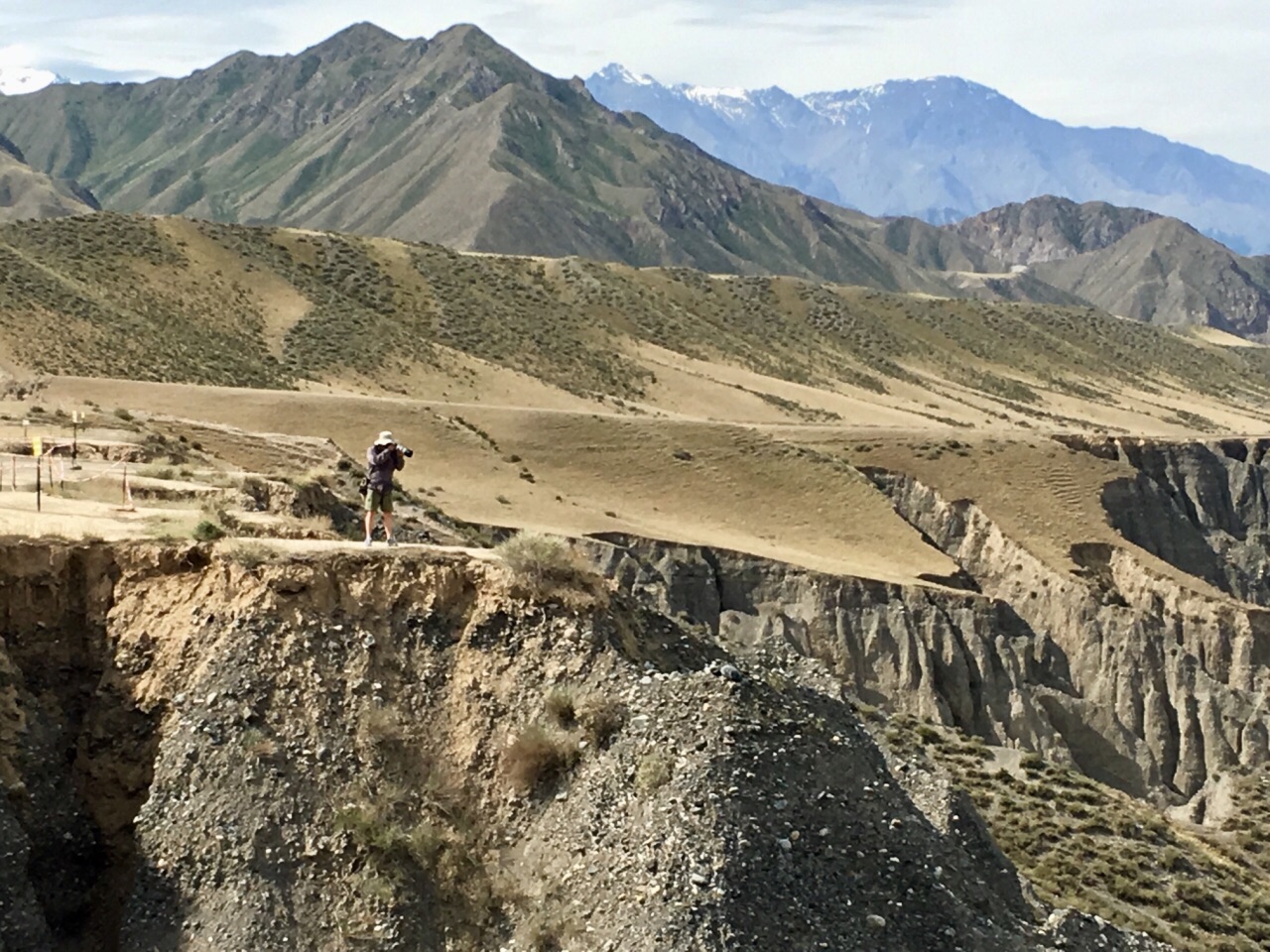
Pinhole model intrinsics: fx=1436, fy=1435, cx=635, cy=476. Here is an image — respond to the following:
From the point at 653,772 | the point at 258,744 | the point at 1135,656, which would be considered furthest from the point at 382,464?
the point at 1135,656

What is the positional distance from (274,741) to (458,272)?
277ft

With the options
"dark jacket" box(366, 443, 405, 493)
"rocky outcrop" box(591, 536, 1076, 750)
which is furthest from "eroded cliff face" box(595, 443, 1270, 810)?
"dark jacket" box(366, 443, 405, 493)

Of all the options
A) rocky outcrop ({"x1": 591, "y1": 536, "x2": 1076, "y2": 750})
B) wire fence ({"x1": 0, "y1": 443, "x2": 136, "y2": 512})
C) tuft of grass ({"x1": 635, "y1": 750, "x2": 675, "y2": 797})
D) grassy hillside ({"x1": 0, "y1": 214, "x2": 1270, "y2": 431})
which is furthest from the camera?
grassy hillside ({"x1": 0, "y1": 214, "x2": 1270, "y2": 431})

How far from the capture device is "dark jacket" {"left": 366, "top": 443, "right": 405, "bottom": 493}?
14.9 meters

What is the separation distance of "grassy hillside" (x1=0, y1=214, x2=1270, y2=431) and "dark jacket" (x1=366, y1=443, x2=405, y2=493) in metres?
44.4

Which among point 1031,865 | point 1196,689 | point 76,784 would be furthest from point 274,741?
point 1196,689

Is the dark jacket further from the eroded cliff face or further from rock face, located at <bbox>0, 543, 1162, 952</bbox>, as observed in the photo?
the eroded cliff face

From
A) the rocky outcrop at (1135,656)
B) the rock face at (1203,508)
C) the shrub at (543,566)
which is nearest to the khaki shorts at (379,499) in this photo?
Answer: the shrub at (543,566)

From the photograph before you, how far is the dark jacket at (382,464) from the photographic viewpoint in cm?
1489

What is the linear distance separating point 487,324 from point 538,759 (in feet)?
246

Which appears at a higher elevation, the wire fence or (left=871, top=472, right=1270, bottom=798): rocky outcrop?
the wire fence

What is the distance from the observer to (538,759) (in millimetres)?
12336

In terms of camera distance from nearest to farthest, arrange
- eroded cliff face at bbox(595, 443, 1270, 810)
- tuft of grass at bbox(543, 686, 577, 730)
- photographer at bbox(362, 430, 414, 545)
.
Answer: tuft of grass at bbox(543, 686, 577, 730) → photographer at bbox(362, 430, 414, 545) → eroded cliff face at bbox(595, 443, 1270, 810)

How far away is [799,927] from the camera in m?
11.3
